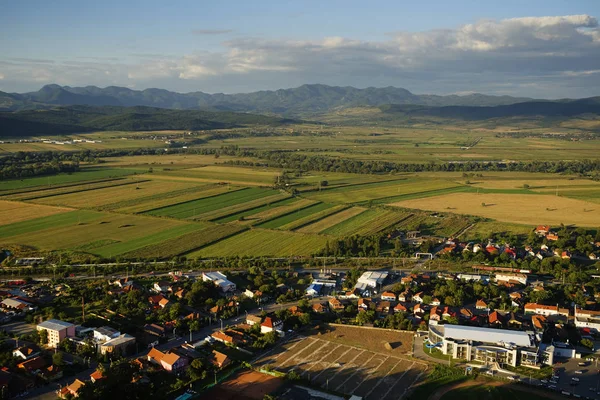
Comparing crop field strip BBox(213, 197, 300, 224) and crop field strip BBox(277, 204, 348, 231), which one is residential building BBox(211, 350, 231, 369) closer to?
crop field strip BBox(277, 204, 348, 231)

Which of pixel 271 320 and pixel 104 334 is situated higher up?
pixel 271 320

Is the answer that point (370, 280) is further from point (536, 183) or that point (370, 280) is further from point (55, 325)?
point (536, 183)

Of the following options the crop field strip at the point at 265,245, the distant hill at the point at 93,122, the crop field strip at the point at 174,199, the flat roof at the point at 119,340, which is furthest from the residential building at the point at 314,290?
the distant hill at the point at 93,122

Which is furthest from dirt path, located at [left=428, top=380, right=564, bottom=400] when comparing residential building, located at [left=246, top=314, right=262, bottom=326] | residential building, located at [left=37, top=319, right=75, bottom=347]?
residential building, located at [left=37, top=319, right=75, bottom=347]

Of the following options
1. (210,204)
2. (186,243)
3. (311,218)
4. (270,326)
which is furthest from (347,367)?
(210,204)

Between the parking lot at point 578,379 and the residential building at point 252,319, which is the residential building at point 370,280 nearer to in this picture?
the residential building at point 252,319

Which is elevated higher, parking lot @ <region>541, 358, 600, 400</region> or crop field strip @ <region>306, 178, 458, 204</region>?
crop field strip @ <region>306, 178, 458, 204</region>
